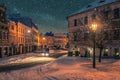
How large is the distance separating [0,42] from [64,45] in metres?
89.5

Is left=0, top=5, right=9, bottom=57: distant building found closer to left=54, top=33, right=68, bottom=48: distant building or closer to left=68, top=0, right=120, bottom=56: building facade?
left=68, top=0, right=120, bottom=56: building facade

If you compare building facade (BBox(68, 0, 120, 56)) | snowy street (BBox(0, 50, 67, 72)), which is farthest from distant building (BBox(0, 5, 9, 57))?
building facade (BBox(68, 0, 120, 56))

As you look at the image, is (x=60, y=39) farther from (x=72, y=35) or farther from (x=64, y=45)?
(x=72, y=35)

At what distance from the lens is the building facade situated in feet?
96.9

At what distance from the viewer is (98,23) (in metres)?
29.5

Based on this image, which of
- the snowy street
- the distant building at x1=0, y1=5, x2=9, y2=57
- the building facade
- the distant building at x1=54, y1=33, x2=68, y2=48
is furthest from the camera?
the distant building at x1=54, y1=33, x2=68, y2=48

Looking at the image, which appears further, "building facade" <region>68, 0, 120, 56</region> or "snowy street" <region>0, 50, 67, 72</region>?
"building facade" <region>68, 0, 120, 56</region>

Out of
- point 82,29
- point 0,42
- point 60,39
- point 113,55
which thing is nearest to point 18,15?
point 0,42

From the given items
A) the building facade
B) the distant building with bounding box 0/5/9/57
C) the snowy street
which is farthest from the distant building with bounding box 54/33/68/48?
the snowy street

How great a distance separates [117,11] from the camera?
31656 mm

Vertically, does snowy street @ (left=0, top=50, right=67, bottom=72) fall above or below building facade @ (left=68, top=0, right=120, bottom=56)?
below

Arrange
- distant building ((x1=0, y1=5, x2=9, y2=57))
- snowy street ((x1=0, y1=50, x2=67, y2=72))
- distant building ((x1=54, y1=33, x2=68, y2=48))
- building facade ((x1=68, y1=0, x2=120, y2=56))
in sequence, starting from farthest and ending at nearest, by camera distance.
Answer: distant building ((x1=54, y1=33, x2=68, y2=48)), distant building ((x1=0, y1=5, x2=9, y2=57)), building facade ((x1=68, y1=0, x2=120, y2=56)), snowy street ((x1=0, y1=50, x2=67, y2=72))

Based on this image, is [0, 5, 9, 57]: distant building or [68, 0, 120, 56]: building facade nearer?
[68, 0, 120, 56]: building facade

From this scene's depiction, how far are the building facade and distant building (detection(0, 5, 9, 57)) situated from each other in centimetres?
1373
